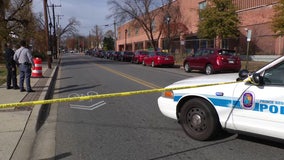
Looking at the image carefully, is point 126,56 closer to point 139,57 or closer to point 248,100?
point 139,57

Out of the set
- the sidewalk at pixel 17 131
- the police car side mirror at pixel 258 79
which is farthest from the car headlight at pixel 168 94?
the sidewalk at pixel 17 131

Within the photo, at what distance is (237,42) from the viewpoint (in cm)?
3531

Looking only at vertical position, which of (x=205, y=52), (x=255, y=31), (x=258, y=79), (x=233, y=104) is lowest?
(x=233, y=104)

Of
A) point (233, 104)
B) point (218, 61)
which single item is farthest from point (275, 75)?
point (218, 61)

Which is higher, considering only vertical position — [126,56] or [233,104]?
[126,56]

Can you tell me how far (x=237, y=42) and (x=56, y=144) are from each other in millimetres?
31955

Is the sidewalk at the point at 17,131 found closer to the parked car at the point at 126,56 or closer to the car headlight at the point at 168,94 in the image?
the car headlight at the point at 168,94

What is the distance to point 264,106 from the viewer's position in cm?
485

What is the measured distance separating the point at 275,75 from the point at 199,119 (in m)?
1.45

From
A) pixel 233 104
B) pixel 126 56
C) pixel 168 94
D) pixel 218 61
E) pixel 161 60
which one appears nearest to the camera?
pixel 233 104

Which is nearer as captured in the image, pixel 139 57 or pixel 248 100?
pixel 248 100

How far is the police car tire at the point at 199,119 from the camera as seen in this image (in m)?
5.55

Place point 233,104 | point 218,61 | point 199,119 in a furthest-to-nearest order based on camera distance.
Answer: point 218,61
point 199,119
point 233,104

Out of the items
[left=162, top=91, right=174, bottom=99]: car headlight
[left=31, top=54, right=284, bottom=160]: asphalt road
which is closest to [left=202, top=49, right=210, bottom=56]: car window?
[left=31, top=54, right=284, bottom=160]: asphalt road
